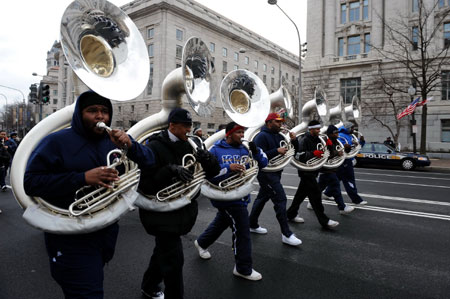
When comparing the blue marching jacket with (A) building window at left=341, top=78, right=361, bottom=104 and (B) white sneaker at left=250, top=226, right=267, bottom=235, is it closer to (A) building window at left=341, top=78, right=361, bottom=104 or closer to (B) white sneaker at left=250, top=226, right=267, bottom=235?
(B) white sneaker at left=250, top=226, right=267, bottom=235

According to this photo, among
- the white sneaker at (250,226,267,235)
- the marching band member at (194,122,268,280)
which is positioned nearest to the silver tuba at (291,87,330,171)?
the white sneaker at (250,226,267,235)

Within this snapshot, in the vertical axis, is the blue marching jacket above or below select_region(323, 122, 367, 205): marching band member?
above

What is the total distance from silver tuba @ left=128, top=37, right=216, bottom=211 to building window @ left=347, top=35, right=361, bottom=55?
1094 inches

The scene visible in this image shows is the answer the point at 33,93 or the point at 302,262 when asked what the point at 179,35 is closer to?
the point at 33,93

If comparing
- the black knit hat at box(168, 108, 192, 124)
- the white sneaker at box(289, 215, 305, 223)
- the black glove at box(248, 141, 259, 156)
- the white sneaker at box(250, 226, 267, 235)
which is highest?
the black knit hat at box(168, 108, 192, 124)

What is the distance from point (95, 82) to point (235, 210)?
1917 mm

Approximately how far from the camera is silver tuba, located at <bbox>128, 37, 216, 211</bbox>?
248cm

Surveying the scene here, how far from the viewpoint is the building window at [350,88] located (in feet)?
86.5

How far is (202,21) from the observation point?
1666 inches

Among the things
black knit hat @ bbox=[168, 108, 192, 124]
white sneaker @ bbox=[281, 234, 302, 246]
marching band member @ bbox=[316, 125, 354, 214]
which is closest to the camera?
black knit hat @ bbox=[168, 108, 192, 124]

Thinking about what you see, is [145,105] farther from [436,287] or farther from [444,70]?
[436,287]

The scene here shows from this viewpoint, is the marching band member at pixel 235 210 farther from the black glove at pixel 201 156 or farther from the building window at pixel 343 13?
the building window at pixel 343 13

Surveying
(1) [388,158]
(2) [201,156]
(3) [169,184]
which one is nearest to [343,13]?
(1) [388,158]

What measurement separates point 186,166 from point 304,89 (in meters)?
27.7
